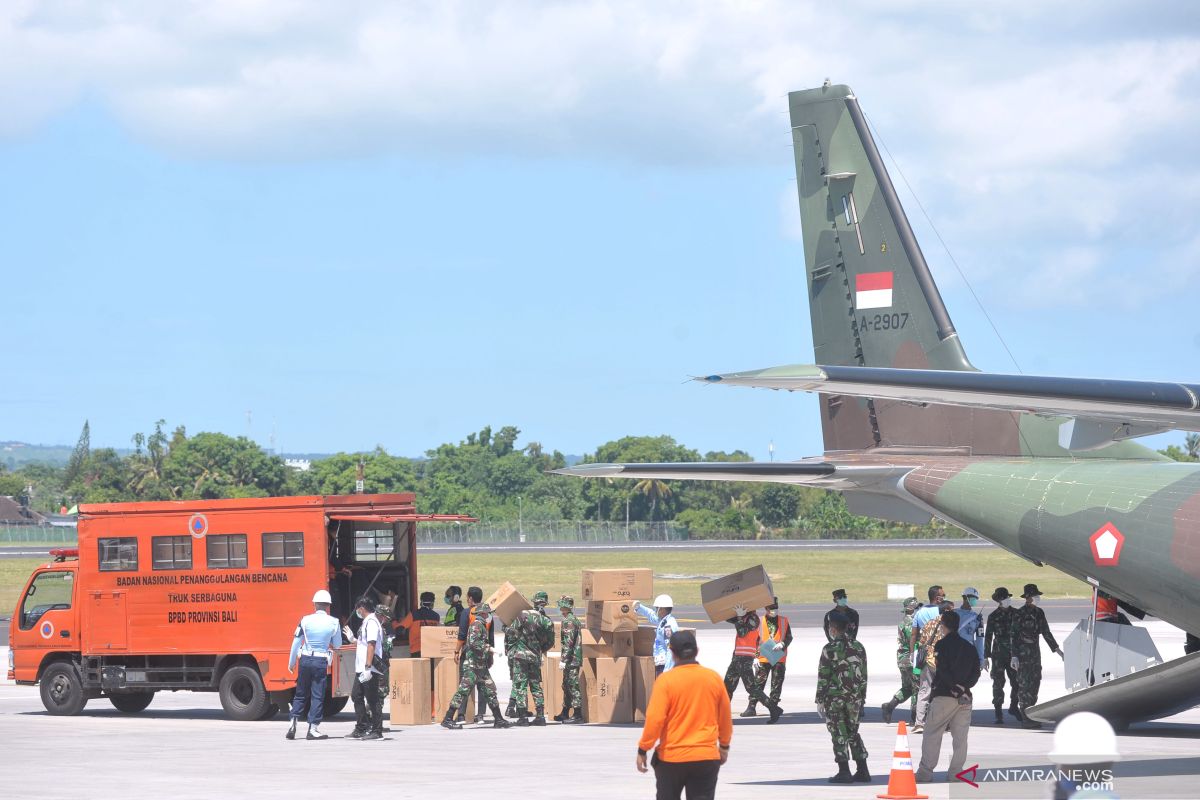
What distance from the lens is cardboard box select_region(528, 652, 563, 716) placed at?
66.4ft

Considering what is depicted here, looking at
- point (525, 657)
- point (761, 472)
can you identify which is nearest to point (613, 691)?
point (525, 657)

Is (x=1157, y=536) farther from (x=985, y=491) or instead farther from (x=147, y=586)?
(x=147, y=586)

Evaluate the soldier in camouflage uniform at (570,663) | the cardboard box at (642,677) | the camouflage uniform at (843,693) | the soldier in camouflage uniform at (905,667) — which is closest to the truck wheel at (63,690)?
the soldier in camouflage uniform at (570,663)

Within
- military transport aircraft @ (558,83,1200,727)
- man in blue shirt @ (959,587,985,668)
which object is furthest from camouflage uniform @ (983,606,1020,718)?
military transport aircraft @ (558,83,1200,727)

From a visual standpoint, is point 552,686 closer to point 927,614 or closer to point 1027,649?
point 927,614

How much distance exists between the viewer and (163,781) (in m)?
14.7

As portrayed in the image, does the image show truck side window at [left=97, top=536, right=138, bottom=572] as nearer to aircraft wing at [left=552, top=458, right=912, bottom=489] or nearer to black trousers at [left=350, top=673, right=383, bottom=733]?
black trousers at [left=350, top=673, right=383, bottom=733]

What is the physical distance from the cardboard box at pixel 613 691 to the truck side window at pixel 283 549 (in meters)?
4.12

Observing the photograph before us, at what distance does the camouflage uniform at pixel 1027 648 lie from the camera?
19.0 metres

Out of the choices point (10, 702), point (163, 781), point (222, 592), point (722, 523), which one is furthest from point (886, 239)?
point (722, 523)

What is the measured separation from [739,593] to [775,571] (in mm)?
46417

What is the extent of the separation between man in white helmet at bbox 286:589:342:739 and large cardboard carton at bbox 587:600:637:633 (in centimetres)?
339

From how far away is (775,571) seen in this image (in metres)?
65.1

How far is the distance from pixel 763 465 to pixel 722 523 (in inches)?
3714
